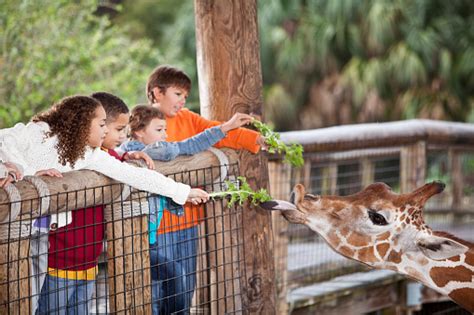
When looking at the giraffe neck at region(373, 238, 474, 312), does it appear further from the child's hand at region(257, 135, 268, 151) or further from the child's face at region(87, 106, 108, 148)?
the child's face at region(87, 106, 108, 148)

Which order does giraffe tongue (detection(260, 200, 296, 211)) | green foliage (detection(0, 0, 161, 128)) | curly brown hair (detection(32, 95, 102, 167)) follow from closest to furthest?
curly brown hair (detection(32, 95, 102, 167)), giraffe tongue (detection(260, 200, 296, 211)), green foliage (detection(0, 0, 161, 128))

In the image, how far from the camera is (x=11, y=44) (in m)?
7.46

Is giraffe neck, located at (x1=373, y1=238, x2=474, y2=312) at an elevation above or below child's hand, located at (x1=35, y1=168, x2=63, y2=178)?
below

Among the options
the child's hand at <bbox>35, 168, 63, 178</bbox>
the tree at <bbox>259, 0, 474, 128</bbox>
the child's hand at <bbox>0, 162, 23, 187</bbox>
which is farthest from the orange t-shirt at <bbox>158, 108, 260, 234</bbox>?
the tree at <bbox>259, 0, 474, 128</bbox>

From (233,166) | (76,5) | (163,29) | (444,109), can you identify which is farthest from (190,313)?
(163,29)

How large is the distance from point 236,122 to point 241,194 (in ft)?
1.19

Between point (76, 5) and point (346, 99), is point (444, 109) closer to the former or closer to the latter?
point (346, 99)

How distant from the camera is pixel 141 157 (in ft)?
11.4

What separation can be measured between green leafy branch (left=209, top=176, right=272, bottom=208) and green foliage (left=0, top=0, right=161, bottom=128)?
362 cm

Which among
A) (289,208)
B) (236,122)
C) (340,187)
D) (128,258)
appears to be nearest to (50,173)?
(128,258)

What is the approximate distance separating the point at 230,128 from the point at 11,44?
424 cm

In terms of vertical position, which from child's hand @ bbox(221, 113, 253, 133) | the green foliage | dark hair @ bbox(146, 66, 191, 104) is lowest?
child's hand @ bbox(221, 113, 253, 133)

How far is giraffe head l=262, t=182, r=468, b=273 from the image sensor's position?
3838 millimetres

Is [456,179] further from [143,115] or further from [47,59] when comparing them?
[143,115]
